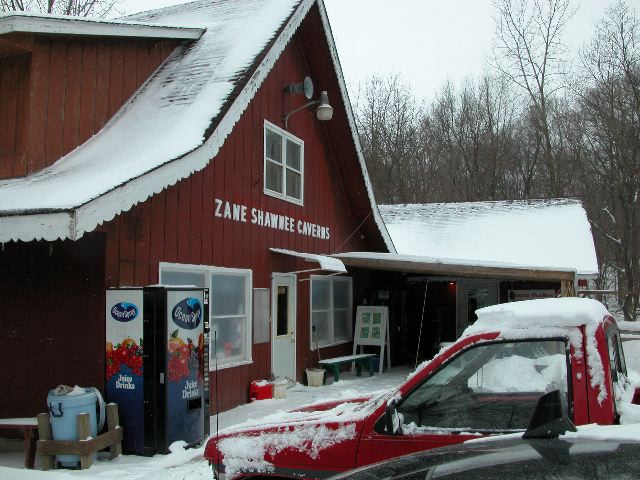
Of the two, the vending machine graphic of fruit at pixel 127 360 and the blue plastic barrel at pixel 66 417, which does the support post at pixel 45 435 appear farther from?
the vending machine graphic of fruit at pixel 127 360

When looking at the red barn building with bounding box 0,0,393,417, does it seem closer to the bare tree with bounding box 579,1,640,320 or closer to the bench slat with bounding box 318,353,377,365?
the bench slat with bounding box 318,353,377,365

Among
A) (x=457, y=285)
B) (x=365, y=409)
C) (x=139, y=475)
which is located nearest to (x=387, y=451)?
(x=365, y=409)

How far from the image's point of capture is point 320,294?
1474cm

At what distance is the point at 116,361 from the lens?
7910 millimetres

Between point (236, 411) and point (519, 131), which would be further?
point (519, 131)

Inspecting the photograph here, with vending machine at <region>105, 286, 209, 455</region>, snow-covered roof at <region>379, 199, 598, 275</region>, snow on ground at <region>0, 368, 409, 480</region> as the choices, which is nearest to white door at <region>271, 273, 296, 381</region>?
snow on ground at <region>0, 368, 409, 480</region>

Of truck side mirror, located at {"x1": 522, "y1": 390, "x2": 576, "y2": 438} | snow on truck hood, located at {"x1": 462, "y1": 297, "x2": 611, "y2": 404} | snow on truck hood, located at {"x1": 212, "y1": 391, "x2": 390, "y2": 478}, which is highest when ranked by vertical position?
snow on truck hood, located at {"x1": 462, "y1": 297, "x2": 611, "y2": 404}

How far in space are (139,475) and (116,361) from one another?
150cm

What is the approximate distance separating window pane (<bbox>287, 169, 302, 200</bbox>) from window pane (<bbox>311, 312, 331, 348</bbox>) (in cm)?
256

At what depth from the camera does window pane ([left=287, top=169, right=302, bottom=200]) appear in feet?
44.2

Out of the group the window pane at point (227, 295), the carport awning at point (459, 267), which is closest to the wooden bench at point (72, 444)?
the window pane at point (227, 295)

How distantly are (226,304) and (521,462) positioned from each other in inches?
342

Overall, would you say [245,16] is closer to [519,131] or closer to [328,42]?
[328,42]

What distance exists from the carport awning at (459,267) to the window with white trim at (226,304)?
332 cm
